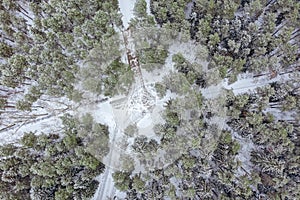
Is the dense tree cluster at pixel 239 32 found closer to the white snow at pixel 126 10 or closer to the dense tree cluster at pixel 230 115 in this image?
the dense tree cluster at pixel 230 115

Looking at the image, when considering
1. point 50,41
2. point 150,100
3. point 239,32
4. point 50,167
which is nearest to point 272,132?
point 239,32

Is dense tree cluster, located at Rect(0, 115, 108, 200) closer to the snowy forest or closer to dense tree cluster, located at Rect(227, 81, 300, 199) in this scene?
the snowy forest

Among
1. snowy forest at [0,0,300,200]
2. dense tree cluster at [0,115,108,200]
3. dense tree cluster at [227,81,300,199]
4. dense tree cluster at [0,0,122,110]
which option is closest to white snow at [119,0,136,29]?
snowy forest at [0,0,300,200]

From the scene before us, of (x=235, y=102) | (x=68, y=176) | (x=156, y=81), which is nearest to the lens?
(x=68, y=176)

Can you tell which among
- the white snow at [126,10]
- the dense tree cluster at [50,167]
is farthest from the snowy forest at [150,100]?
the white snow at [126,10]

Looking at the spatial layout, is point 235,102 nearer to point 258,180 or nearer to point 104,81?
point 258,180

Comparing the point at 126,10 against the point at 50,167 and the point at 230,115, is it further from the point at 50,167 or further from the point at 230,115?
the point at 50,167

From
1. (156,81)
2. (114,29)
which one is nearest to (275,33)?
(156,81)
